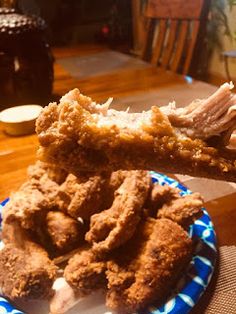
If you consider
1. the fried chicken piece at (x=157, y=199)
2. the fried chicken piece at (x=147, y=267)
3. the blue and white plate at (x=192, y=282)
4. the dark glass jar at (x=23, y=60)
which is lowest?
the blue and white plate at (x=192, y=282)

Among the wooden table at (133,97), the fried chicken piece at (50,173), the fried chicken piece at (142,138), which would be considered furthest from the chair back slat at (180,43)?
→ the fried chicken piece at (142,138)

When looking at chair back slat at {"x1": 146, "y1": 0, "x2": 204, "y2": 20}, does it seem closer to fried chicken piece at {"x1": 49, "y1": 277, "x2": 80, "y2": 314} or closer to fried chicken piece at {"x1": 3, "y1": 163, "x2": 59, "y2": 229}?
fried chicken piece at {"x1": 3, "y1": 163, "x2": 59, "y2": 229}

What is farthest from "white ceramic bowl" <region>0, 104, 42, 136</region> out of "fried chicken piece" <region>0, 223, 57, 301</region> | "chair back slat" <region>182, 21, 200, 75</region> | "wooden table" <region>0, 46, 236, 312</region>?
"chair back slat" <region>182, 21, 200, 75</region>

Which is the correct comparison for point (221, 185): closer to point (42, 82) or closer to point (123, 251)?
point (123, 251)

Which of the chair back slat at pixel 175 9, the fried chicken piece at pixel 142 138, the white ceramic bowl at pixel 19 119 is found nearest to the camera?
the fried chicken piece at pixel 142 138

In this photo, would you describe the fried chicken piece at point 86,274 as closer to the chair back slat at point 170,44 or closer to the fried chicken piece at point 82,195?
the fried chicken piece at point 82,195
